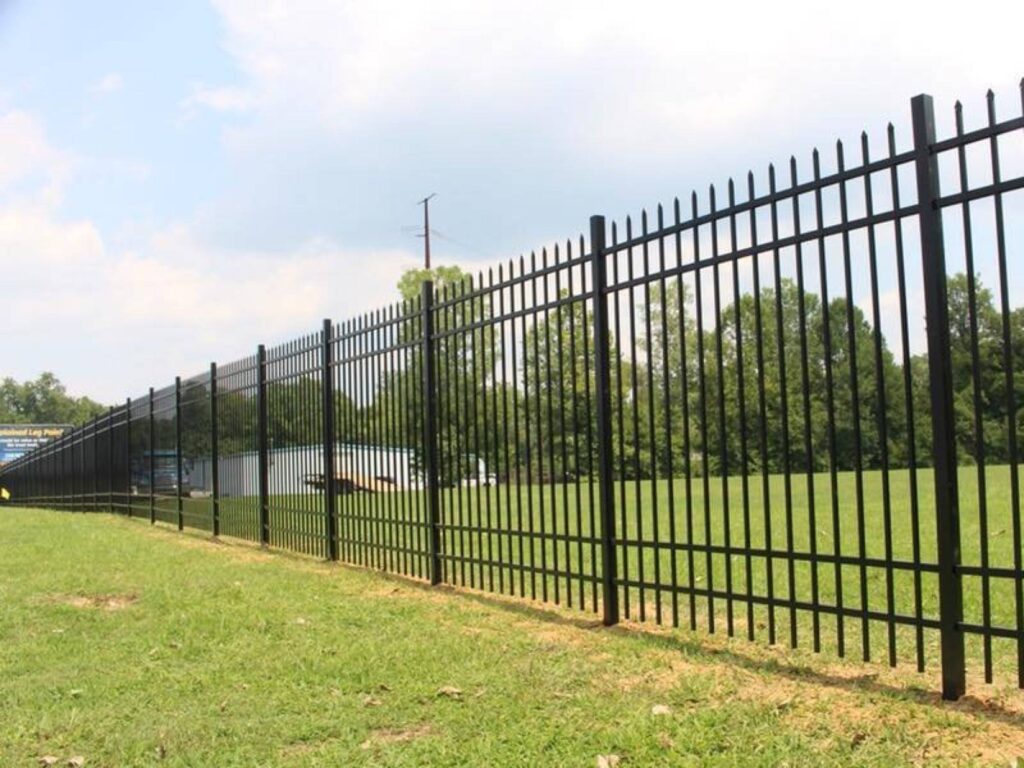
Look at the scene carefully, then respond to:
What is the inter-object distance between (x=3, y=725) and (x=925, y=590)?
614 cm

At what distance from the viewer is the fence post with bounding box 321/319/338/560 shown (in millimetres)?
10352

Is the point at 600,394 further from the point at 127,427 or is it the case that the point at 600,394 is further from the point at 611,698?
the point at 127,427

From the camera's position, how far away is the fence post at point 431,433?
8383 millimetres

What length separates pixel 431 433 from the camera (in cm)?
845

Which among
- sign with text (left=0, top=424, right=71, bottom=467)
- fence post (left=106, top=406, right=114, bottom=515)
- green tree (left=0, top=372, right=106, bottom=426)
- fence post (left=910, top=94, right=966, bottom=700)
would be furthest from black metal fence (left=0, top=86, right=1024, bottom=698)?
green tree (left=0, top=372, right=106, bottom=426)

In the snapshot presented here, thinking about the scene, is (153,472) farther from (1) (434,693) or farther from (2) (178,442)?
(1) (434,693)

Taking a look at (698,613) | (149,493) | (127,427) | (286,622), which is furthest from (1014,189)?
(127,427)

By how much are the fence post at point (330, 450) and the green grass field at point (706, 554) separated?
20 cm

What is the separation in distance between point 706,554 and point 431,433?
356 cm

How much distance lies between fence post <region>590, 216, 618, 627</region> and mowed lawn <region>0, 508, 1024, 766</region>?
295 mm

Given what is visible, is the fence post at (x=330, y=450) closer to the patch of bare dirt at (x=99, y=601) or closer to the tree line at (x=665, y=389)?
the tree line at (x=665, y=389)

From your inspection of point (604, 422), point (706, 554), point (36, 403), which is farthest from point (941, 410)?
point (36, 403)

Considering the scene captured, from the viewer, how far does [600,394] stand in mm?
6426

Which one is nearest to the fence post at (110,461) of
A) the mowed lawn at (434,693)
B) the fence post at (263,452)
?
the fence post at (263,452)
